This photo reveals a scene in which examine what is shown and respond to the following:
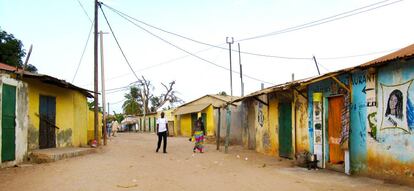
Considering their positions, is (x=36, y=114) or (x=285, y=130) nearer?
(x=36, y=114)

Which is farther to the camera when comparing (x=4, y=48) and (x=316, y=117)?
(x=4, y=48)

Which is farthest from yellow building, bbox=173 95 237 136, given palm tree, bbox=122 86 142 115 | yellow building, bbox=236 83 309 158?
palm tree, bbox=122 86 142 115

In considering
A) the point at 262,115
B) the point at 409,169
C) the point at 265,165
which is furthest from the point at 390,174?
the point at 262,115

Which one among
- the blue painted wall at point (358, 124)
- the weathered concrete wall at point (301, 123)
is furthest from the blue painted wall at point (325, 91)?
the blue painted wall at point (358, 124)

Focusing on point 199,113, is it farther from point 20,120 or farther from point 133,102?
point 133,102

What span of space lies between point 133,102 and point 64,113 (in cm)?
4794

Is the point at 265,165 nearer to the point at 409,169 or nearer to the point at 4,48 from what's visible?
the point at 409,169

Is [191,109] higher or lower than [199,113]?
higher

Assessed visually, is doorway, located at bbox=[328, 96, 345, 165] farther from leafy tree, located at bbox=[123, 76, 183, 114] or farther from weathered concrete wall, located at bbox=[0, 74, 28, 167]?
leafy tree, located at bbox=[123, 76, 183, 114]

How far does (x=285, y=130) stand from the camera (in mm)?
14133

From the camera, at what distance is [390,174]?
8.23m

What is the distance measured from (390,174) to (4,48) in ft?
83.5

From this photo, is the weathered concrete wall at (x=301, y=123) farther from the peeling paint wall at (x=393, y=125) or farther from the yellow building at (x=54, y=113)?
the yellow building at (x=54, y=113)

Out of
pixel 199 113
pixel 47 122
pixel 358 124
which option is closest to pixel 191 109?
pixel 199 113
